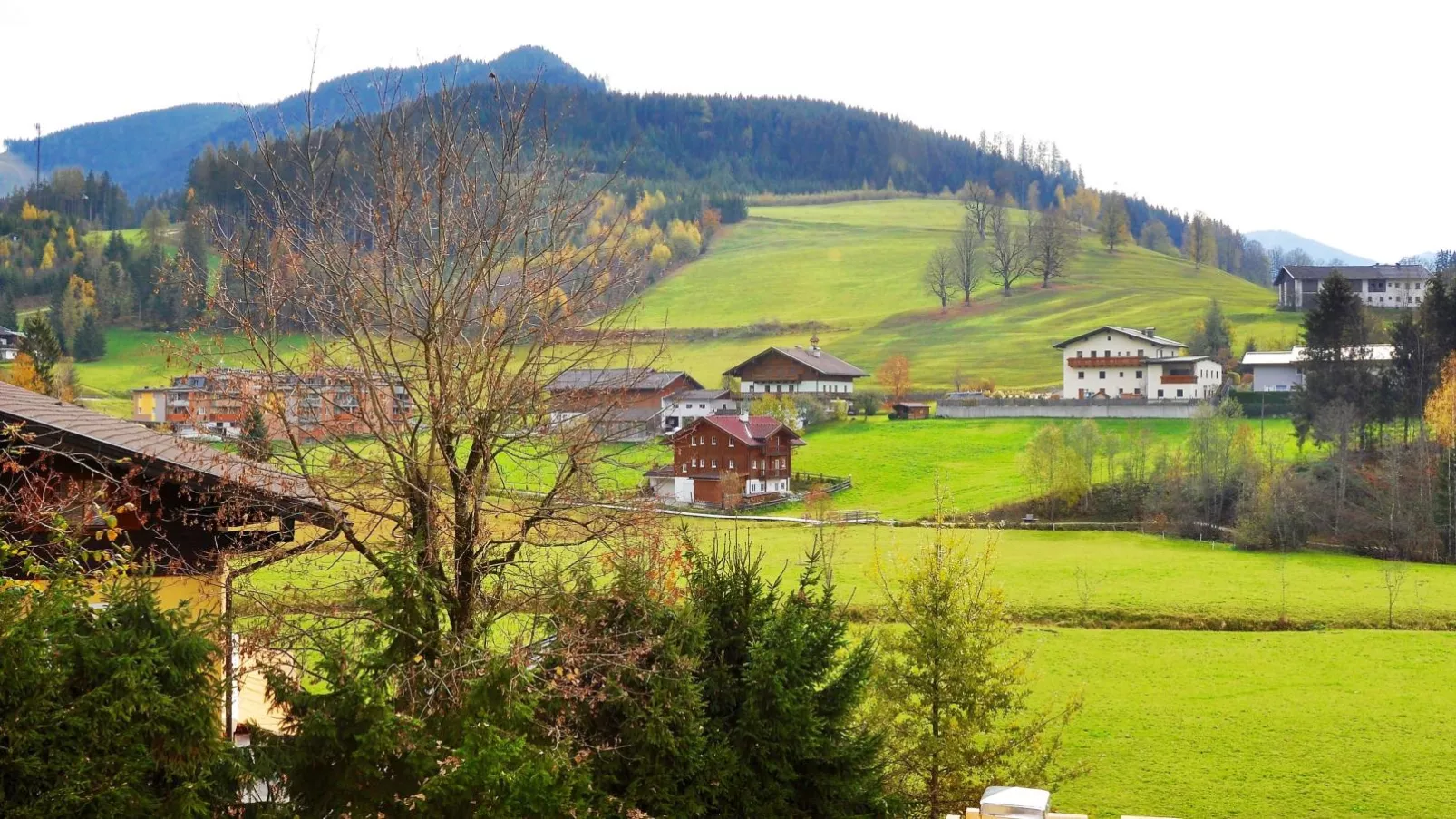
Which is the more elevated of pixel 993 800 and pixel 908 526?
pixel 993 800

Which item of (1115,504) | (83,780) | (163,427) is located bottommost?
(1115,504)

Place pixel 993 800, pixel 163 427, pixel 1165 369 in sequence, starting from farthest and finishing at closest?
pixel 1165 369 < pixel 163 427 < pixel 993 800

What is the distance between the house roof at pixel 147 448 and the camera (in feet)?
33.2

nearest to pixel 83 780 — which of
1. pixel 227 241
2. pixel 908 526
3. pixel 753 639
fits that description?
pixel 227 241

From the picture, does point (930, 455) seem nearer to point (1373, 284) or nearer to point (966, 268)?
point (966, 268)

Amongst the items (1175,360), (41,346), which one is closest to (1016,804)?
(41,346)

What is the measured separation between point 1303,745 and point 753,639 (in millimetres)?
17629

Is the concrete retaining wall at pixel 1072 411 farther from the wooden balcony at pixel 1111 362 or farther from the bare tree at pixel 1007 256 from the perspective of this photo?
the bare tree at pixel 1007 256

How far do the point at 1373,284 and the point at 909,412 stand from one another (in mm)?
63354

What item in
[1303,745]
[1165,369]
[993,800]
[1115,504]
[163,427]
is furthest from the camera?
[1165,369]

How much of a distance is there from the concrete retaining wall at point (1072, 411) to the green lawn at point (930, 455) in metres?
0.94

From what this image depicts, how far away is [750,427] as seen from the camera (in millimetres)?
60719

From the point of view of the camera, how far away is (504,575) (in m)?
10.7

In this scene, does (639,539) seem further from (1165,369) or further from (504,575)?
(1165,369)
